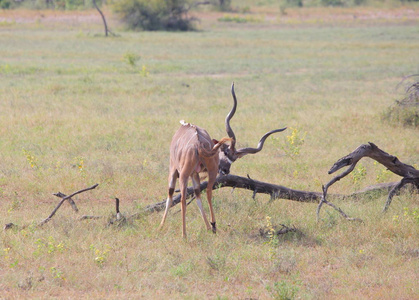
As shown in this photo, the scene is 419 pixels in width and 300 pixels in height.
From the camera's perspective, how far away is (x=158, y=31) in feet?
138

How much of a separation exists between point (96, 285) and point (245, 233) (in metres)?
2.04

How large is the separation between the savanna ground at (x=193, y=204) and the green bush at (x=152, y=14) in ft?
56.5

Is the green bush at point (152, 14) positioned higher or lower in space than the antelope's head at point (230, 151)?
lower

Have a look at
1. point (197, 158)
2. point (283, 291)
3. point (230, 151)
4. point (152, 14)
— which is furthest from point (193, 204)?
point (152, 14)

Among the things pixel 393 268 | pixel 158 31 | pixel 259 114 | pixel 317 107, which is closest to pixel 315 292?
pixel 393 268

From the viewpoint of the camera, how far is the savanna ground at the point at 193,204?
5324 millimetres

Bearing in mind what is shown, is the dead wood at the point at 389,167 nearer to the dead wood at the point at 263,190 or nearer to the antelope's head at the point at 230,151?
the dead wood at the point at 263,190

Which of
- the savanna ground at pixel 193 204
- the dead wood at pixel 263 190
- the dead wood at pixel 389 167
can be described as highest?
the dead wood at pixel 389 167

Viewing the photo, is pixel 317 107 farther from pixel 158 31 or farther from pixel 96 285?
pixel 158 31

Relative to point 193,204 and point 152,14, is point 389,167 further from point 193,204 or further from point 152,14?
point 152,14

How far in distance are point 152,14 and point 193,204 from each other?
120 feet

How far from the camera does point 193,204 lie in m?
7.35

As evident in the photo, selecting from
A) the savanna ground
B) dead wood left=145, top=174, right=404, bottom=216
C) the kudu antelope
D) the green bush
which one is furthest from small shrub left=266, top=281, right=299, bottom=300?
the green bush

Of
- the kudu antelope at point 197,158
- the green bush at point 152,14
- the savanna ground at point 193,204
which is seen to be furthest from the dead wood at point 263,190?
the green bush at point 152,14
